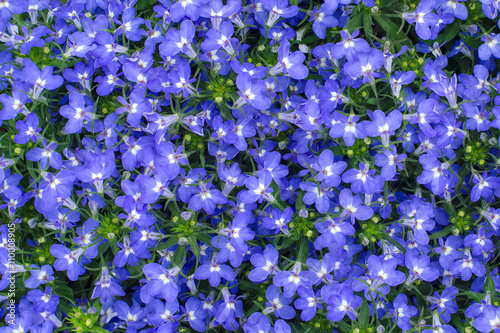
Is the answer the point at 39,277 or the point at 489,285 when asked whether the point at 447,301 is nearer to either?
the point at 489,285

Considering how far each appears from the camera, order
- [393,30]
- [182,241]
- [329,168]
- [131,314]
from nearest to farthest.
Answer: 1. [182,241]
2. [329,168]
3. [131,314]
4. [393,30]

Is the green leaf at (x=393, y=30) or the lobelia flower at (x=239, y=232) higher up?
the green leaf at (x=393, y=30)

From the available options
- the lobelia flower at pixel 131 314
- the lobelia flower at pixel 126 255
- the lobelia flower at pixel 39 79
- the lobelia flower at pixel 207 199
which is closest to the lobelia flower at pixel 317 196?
the lobelia flower at pixel 207 199

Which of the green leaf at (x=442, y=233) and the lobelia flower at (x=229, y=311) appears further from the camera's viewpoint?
the green leaf at (x=442, y=233)

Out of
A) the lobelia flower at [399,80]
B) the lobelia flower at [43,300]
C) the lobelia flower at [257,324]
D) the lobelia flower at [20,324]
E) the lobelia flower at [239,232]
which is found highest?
the lobelia flower at [399,80]

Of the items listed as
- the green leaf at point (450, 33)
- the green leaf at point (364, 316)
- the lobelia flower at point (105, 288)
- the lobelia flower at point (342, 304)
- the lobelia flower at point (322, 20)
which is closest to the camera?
the lobelia flower at point (342, 304)

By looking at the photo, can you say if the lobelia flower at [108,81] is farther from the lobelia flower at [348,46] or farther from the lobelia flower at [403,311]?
the lobelia flower at [403,311]

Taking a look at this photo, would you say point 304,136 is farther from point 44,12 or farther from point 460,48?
point 44,12

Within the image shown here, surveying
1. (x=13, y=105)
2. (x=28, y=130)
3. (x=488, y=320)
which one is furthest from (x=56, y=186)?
(x=488, y=320)
